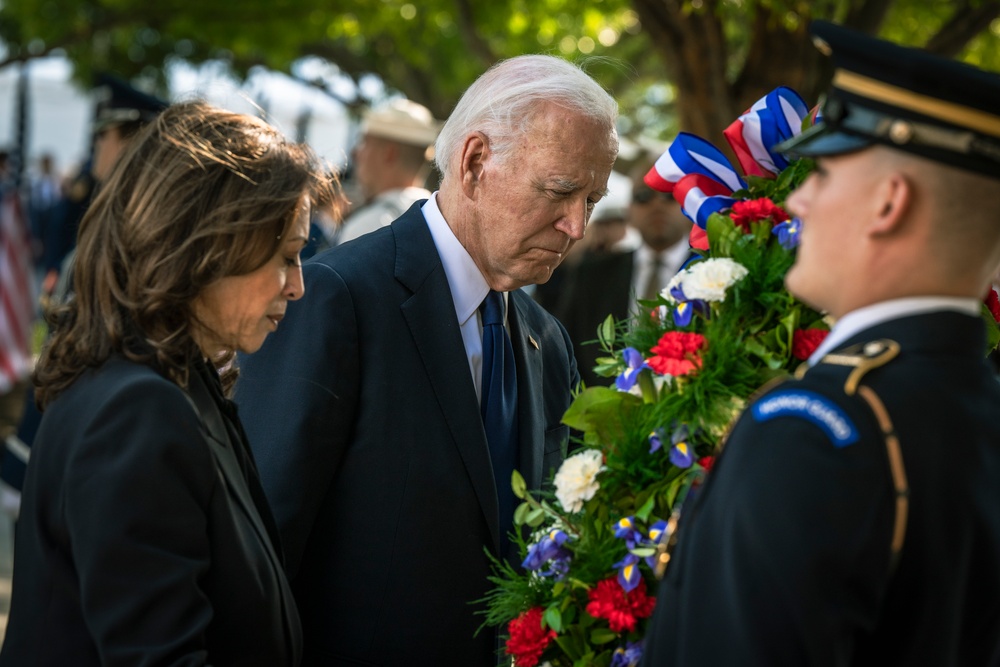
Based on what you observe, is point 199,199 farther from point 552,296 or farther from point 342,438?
point 552,296

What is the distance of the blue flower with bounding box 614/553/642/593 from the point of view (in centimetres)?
215

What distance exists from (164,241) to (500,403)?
1049mm

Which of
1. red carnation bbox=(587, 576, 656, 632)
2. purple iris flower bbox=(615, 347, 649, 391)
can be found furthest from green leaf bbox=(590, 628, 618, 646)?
purple iris flower bbox=(615, 347, 649, 391)

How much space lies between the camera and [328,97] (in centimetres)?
1870

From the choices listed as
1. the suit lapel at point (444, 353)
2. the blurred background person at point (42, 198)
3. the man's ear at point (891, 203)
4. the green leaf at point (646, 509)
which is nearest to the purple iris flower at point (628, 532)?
the green leaf at point (646, 509)

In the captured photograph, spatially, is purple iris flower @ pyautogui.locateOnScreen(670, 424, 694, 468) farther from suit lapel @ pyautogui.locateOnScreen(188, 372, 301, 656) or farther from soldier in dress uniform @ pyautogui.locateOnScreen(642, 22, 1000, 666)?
suit lapel @ pyautogui.locateOnScreen(188, 372, 301, 656)

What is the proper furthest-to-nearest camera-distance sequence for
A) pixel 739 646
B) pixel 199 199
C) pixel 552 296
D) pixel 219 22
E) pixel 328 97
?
1. pixel 328 97
2. pixel 219 22
3. pixel 552 296
4. pixel 199 199
5. pixel 739 646

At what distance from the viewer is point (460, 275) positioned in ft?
9.62

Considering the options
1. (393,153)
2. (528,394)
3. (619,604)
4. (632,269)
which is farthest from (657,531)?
(393,153)

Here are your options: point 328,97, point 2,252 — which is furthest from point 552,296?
point 328,97

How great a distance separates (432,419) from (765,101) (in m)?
0.98

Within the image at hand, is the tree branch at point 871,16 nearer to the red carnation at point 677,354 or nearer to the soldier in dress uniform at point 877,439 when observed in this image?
the red carnation at point 677,354

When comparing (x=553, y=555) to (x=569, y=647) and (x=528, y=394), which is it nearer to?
(x=569, y=647)

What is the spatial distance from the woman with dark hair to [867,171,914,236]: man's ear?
3.39 feet
